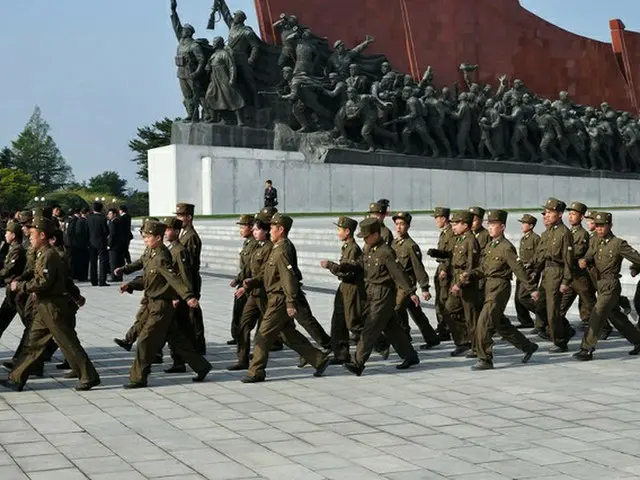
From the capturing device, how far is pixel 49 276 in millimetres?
6855

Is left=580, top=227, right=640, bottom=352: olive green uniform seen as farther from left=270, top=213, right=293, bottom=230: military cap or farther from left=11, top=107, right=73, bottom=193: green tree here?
left=11, top=107, right=73, bottom=193: green tree

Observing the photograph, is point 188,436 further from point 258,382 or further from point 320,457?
point 258,382

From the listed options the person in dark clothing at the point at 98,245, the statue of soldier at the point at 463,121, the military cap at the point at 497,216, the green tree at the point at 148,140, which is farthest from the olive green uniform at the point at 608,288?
the green tree at the point at 148,140

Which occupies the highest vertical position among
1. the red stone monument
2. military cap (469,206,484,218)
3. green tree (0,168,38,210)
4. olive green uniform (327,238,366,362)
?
the red stone monument

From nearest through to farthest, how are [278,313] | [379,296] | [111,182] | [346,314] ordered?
1. [278,313]
2. [379,296]
3. [346,314]
4. [111,182]

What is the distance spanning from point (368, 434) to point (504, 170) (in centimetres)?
2460

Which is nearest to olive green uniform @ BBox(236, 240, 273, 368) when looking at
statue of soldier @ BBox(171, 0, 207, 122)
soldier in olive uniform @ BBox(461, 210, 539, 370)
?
soldier in olive uniform @ BBox(461, 210, 539, 370)

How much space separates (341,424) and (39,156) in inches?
3072

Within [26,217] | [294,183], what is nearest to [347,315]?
[26,217]

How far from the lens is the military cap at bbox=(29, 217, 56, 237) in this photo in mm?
7055

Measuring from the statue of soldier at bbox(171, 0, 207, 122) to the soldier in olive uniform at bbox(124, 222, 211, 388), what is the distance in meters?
18.4

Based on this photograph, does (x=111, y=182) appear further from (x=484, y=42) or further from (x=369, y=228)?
(x=369, y=228)

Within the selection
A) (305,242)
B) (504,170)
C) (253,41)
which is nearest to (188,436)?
(305,242)

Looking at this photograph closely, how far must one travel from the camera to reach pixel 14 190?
5747 cm
